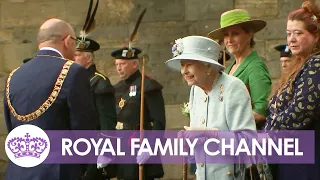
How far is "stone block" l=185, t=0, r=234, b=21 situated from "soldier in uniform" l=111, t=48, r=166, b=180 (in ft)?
5.40

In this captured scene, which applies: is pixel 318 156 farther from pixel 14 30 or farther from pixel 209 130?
pixel 14 30

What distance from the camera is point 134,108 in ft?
26.0

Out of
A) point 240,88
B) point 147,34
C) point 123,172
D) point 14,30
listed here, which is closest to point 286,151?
point 240,88

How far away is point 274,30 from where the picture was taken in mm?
9430

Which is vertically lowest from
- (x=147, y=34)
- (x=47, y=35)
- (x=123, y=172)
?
(x=123, y=172)

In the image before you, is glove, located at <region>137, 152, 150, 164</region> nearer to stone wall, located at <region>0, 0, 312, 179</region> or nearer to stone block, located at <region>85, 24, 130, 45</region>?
stone wall, located at <region>0, 0, 312, 179</region>

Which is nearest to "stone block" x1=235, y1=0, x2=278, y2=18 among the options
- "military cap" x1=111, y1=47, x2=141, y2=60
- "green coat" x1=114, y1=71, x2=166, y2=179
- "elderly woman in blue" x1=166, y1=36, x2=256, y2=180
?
"military cap" x1=111, y1=47, x2=141, y2=60

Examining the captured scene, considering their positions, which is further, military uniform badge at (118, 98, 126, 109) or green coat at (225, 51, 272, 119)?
military uniform badge at (118, 98, 126, 109)

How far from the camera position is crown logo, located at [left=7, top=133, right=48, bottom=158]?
5.24 meters

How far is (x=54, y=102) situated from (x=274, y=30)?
4.86 m

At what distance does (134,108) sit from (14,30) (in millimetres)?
2851

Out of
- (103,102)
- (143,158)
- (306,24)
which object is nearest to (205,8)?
(103,102)

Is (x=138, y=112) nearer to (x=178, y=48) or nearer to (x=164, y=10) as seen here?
(x=164, y=10)

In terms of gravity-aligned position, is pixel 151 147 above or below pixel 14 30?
below
